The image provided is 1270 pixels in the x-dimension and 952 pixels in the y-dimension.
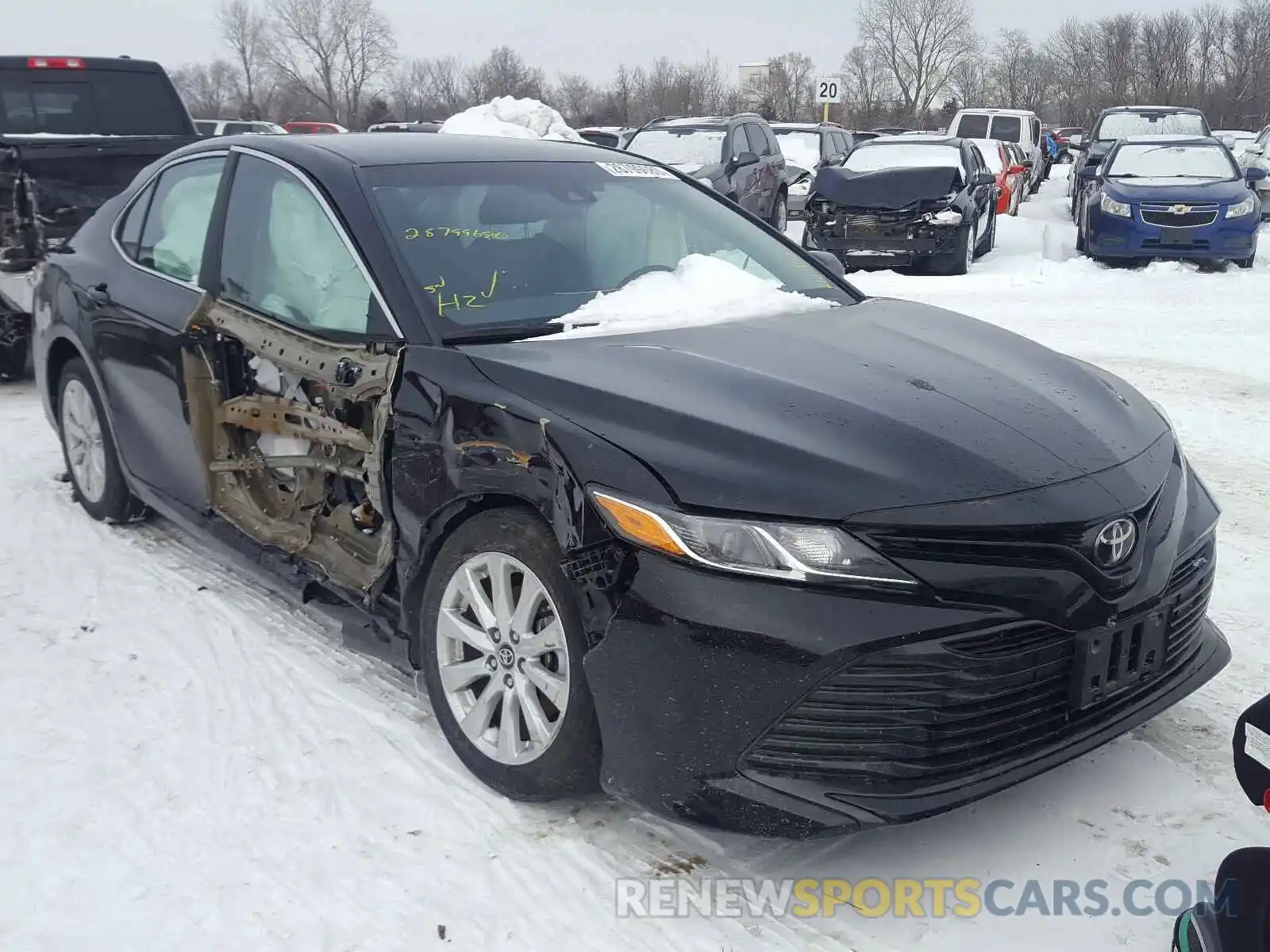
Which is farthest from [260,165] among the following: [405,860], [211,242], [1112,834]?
[1112,834]

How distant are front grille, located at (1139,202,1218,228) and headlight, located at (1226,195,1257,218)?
14 cm

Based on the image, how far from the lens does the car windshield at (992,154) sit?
60.7ft

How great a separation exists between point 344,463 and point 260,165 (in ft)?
3.75

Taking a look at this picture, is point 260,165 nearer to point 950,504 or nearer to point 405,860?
point 405,860

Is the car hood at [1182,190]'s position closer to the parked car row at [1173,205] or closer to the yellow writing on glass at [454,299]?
the parked car row at [1173,205]

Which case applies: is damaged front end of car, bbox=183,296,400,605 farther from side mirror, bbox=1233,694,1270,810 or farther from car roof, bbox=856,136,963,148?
car roof, bbox=856,136,963,148

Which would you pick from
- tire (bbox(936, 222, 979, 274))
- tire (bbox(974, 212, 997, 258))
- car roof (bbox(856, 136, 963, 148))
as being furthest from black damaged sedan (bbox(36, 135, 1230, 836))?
car roof (bbox(856, 136, 963, 148))

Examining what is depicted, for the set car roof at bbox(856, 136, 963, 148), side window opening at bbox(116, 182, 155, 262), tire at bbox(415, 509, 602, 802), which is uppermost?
car roof at bbox(856, 136, 963, 148)

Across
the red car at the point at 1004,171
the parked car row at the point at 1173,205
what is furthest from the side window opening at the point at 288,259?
the red car at the point at 1004,171

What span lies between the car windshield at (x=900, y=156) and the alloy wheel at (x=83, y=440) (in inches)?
393

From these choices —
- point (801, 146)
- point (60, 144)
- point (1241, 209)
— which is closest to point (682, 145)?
point (1241, 209)

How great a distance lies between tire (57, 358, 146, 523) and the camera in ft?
16.3

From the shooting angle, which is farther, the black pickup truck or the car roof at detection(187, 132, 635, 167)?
the black pickup truck

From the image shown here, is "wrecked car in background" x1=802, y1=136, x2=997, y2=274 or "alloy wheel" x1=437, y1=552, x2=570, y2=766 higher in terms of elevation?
"wrecked car in background" x1=802, y1=136, x2=997, y2=274
